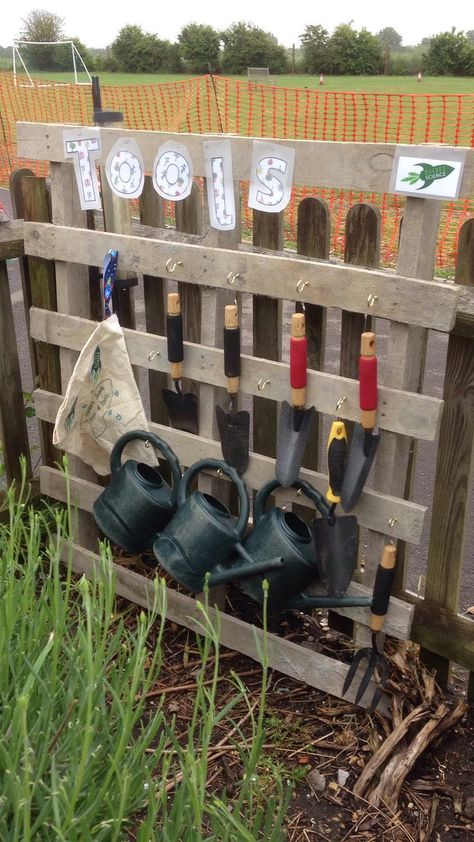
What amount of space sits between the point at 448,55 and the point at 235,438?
65.4 m

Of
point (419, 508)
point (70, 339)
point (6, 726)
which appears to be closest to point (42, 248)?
point (70, 339)

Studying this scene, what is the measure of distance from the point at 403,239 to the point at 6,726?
139cm

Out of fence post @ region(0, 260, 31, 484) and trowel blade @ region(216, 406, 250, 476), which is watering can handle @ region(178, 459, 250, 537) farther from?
fence post @ region(0, 260, 31, 484)

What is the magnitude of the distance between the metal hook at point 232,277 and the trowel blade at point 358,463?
0.54 meters

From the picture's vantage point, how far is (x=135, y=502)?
2.56 metres

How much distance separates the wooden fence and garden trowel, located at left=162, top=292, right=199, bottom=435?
41mm

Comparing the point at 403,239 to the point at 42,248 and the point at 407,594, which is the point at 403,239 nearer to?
the point at 407,594

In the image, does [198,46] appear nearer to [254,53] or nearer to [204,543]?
[254,53]

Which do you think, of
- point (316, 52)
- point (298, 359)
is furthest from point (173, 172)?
point (316, 52)

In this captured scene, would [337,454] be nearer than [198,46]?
Yes

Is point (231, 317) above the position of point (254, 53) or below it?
below

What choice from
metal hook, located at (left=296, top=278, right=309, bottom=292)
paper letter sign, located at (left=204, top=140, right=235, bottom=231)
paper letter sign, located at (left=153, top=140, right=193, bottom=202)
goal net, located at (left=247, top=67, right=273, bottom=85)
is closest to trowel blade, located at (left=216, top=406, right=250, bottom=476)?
metal hook, located at (left=296, top=278, right=309, bottom=292)

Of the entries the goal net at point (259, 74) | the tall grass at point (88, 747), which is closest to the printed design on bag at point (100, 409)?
the tall grass at point (88, 747)

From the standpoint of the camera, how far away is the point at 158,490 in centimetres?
263
